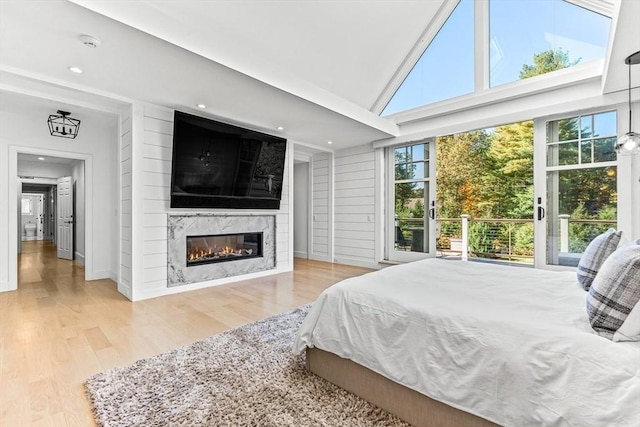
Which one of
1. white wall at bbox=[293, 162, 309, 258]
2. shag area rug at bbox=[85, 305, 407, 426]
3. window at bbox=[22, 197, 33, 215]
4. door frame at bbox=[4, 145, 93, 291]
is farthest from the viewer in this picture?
window at bbox=[22, 197, 33, 215]

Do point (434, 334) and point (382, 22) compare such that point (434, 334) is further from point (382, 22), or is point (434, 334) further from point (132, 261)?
point (382, 22)

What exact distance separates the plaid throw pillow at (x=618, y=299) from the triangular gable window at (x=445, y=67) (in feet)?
13.4

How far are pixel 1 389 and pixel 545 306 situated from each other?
3.05 metres

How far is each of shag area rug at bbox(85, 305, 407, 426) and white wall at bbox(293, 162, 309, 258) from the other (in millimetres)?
4899

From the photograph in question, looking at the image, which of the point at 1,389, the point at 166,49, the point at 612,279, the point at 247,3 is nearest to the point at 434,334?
the point at 612,279

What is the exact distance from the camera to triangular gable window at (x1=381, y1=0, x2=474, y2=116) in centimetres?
462

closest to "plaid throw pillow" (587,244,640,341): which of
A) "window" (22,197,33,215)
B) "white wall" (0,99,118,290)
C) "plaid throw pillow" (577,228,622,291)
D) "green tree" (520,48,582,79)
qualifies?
"plaid throw pillow" (577,228,622,291)

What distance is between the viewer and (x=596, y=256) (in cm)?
185

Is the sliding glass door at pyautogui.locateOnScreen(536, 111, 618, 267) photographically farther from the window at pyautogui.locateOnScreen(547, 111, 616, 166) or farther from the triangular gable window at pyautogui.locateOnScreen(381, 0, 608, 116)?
the triangular gable window at pyautogui.locateOnScreen(381, 0, 608, 116)

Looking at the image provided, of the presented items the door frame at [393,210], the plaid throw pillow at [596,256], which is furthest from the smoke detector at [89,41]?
the door frame at [393,210]

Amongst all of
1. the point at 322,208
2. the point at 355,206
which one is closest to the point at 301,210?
the point at 322,208

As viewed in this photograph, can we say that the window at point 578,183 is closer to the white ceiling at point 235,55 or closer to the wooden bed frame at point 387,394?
the white ceiling at point 235,55

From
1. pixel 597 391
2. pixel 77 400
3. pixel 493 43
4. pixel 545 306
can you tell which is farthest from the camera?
pixel 493 43

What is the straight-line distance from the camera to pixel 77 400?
1.71 meters
